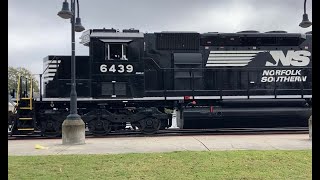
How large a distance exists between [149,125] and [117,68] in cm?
260

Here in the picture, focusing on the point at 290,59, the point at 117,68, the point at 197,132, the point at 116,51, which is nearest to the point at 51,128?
the point at 117,68

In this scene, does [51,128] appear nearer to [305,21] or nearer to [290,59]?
[305,21]

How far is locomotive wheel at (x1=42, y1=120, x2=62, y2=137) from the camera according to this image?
46.5 feet

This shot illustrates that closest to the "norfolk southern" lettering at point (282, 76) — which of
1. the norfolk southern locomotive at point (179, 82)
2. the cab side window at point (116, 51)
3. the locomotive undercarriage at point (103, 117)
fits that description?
the norfolk southern locomotive at point (179, 82)

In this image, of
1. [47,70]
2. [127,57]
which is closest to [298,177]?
[127,57]

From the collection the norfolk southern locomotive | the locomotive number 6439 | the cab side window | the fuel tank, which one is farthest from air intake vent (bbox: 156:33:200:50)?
the fuel tank

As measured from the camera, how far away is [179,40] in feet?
51.0

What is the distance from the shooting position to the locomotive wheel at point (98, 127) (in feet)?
47.2

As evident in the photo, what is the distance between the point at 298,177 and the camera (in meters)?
5.98

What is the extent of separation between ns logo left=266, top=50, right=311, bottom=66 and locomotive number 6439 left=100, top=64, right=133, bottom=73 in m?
5.86

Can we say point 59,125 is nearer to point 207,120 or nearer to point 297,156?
point 207,120

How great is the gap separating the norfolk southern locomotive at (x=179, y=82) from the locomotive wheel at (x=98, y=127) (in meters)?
0.04

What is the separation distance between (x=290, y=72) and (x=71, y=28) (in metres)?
9.13

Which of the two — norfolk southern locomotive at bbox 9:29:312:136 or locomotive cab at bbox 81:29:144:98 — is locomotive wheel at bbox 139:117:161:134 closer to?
norfolk southern locomotive at bbox 9:29:312:136
